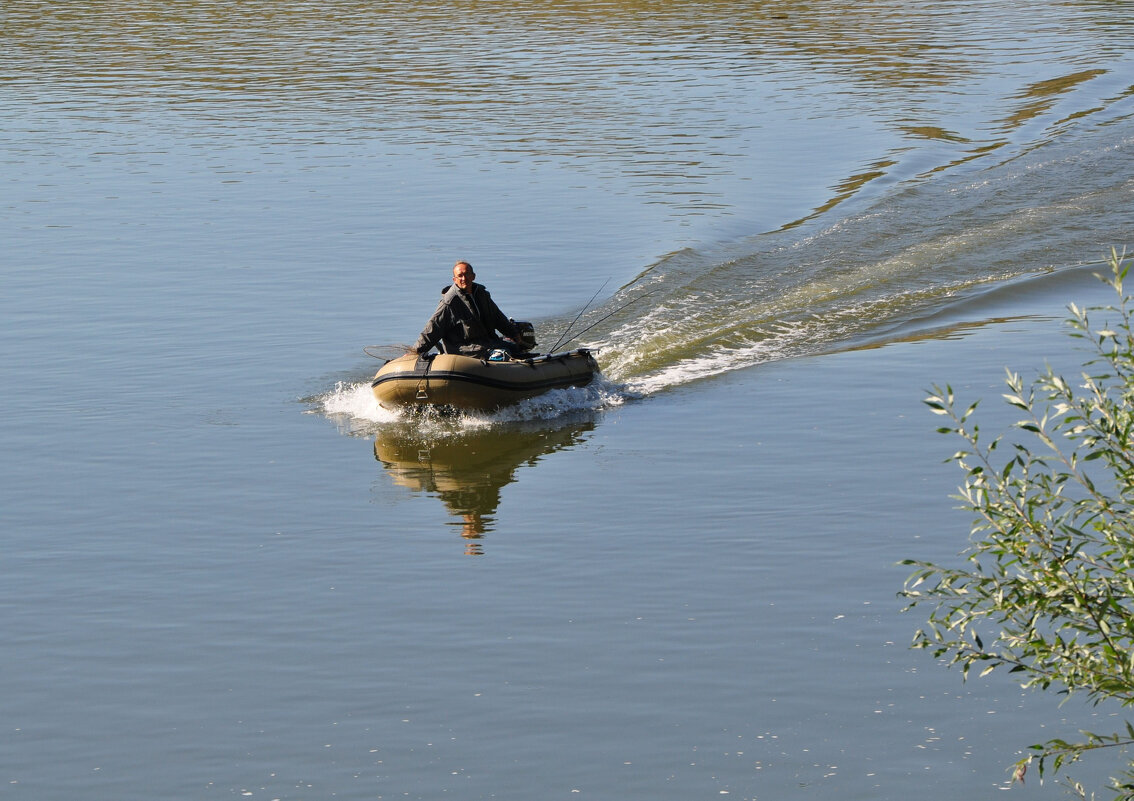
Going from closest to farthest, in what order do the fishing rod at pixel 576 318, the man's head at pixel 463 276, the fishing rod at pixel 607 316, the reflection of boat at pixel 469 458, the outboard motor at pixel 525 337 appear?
the reflection of boat at pixel 469 458, the man's head at pixel 463 276, the outboard motor at pixel 525 337, the fishing rod at pixel 576 318, the fishing rod at pixel 607 316

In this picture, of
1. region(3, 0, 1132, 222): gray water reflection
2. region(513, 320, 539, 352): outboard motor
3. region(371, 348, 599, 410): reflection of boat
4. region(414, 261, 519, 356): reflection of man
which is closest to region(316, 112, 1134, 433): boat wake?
region(371, 348, 599, 410): reflection of boat

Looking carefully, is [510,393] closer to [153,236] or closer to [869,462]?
[869,462]

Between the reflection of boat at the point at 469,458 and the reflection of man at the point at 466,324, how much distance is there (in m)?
0.79

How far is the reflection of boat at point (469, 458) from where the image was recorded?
12719mm

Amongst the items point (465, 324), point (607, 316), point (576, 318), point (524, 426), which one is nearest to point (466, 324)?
point (465, 324)

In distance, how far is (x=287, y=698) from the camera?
8.66 meters

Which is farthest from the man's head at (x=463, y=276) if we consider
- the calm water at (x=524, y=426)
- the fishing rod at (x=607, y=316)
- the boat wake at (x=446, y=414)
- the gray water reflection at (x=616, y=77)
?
the gray water reflection at (x=616, y=77)

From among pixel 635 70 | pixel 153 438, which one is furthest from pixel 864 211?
pixel 635 70

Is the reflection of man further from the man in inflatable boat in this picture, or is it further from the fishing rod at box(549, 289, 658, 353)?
the fishing rod at box(549, 289, 658, 353)

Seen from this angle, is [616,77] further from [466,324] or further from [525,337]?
[466,324]

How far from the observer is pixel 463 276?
47.3 ft

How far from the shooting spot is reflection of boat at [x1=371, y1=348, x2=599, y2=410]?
14.4 meters

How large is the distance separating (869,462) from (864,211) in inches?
383

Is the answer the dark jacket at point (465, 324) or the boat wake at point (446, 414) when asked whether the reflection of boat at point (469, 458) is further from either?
the dark jacket at point (465, 324)
